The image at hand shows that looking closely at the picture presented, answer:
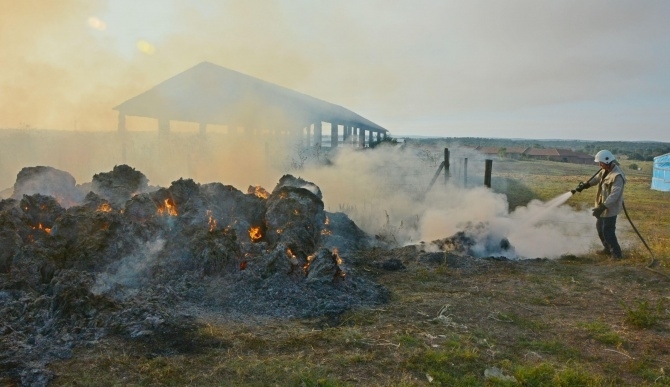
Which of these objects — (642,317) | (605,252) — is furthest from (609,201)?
(642,317)

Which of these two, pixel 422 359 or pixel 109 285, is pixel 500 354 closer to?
pixel 422 359

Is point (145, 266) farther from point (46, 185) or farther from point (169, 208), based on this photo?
point (46, 185)

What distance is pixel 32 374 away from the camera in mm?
3789

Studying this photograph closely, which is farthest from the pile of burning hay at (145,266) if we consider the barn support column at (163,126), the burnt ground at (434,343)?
the barn support column at (163,126)

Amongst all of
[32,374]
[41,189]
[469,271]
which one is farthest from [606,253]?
[41,189]

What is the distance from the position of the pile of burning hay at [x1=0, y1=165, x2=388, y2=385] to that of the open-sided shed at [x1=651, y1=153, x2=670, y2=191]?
22.2m

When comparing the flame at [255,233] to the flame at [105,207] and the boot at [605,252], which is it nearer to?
the flame at [105,207]

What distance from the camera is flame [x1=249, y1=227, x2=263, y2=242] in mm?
8084

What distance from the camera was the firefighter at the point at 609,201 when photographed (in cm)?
847

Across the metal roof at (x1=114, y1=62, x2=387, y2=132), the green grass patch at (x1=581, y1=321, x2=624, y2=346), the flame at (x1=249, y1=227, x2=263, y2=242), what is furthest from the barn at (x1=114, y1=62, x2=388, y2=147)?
the green grass patch at (x1=581, y1=321, x2=624, y2=346)

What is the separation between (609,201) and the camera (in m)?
8.47

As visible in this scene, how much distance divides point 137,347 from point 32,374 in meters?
0.85

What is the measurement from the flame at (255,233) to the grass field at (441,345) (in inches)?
99.5

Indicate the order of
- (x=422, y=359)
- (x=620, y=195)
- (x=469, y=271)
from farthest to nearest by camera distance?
(x=620, y=195) → (x=469, y=271) → (x=422, y=359)
